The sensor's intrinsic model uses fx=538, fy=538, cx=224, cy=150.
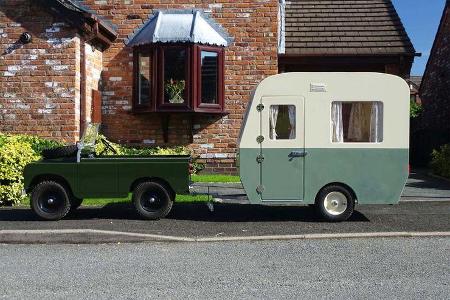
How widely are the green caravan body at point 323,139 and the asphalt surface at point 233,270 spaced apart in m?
1.37

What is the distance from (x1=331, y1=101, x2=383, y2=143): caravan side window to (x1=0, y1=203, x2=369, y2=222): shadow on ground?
1.38 m

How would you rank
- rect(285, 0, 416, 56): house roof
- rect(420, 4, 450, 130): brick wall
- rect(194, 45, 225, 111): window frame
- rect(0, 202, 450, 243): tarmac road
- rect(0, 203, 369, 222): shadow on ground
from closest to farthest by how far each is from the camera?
1. rect(0, 202, 450, 243): tarmac road
2. rect(0, 203, 369, 222): shadow on ground
3. rect(194, 45, 225, 111): window frame
4. rect(285, 0, 416, 56): house roof
5. rect(420, 4, 450, 130): brick wall

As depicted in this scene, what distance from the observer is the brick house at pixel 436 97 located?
2011cm

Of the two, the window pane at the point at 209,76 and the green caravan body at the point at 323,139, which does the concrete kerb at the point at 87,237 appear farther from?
the window pane at the point at 209,76

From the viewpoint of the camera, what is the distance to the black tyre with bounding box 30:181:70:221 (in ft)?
28.8

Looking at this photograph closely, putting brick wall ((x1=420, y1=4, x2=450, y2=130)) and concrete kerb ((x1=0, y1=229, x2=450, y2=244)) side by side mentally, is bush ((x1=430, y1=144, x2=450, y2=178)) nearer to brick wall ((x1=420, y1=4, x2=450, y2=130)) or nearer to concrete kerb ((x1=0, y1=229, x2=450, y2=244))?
brick wall ((x1=420, y1=4, x2=450, y2=130))

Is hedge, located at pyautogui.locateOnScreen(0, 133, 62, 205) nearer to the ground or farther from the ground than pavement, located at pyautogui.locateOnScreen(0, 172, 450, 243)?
farther from the ground

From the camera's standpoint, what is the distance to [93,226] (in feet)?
27.0

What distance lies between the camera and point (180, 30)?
46.1 feet

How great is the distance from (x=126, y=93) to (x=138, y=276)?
978cm

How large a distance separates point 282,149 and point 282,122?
442 millimetres

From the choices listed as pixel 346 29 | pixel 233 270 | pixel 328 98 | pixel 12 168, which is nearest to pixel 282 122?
pixel 328 98

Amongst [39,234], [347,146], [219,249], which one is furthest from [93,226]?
[347,146]

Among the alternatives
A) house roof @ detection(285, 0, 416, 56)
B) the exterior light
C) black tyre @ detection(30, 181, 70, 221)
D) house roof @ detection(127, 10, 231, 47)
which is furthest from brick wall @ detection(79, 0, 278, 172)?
black tyre @ detection(30, 181, 70, 221)
